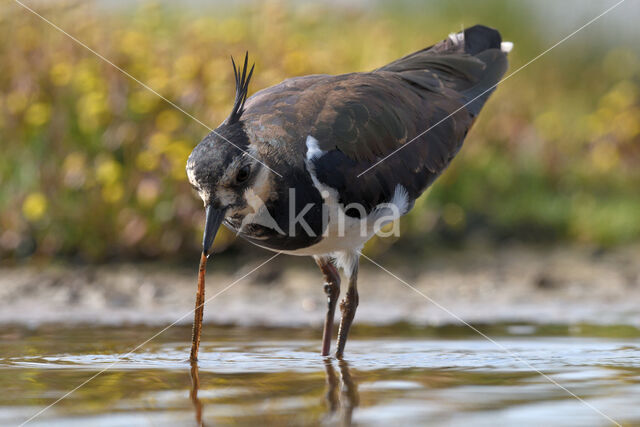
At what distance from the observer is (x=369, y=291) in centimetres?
698

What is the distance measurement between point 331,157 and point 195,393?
1461mm

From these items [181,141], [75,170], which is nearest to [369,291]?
[181,141]

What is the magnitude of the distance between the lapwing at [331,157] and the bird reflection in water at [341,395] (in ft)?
2.10

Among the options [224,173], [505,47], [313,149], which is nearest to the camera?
[224,173]

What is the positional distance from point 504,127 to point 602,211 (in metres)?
1.26

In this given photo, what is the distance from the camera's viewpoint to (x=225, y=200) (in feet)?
15.0

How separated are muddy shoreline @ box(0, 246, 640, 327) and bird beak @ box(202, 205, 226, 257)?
1.57m

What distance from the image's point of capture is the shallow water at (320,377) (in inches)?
136

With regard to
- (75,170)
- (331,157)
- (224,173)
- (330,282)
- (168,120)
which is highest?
(168,120)

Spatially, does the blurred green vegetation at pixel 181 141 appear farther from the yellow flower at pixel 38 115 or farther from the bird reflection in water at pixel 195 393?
the bird reflection in water at pixel 195 393
